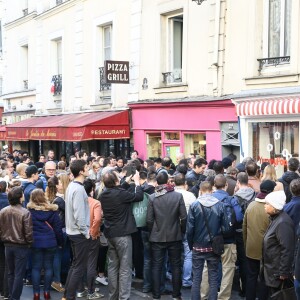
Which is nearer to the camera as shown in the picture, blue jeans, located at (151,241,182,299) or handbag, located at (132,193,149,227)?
blue jeans, located at (151,241,182,299)

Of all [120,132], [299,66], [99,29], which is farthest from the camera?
[99,29]

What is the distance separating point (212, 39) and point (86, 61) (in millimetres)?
7120

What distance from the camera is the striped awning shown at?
11477mm

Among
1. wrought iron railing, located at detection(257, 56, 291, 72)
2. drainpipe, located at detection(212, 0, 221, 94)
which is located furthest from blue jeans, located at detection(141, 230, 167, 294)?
drainpipe, located at detection(212, 0, 221, 94)

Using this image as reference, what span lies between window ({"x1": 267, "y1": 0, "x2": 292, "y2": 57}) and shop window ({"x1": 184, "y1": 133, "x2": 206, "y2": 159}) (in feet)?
10.1

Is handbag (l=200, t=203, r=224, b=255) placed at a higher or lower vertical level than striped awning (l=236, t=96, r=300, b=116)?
lower

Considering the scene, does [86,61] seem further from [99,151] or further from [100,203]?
[100,203]

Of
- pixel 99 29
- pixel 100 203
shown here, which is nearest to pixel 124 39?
pixel 99 29

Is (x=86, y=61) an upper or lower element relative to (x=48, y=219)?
upper

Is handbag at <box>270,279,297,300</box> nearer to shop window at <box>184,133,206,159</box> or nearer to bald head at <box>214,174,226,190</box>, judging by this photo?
bald head at <box>214,174,226,190</box>

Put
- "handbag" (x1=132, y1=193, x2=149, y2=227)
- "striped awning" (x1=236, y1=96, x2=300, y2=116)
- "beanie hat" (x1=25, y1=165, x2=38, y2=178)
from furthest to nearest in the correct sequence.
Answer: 1. "striped awning" (x1=236, y1=96, x2=300, y2=116)
2. "beanie hat" (x1=25, y1=165, x2=38, y2=178)
3. "handbag" (x1=132, y1=193, x2=149, y2=227)

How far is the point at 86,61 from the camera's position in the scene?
19844mm

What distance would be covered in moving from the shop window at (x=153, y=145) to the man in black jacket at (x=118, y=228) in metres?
8.64

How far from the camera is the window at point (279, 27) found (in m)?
12.4
